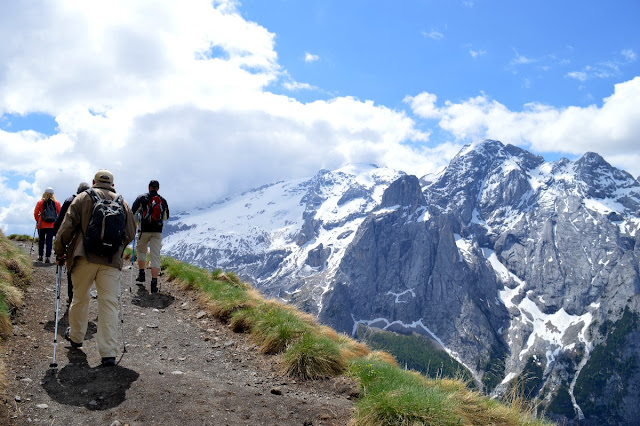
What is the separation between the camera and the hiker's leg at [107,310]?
30.3 feet

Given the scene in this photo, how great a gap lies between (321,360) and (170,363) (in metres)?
3.59

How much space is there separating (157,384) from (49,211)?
1518 centimetres

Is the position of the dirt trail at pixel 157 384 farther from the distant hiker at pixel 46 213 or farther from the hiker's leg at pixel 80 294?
the distant hiker at pixel 46 213

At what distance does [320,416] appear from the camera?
7621 millimetres

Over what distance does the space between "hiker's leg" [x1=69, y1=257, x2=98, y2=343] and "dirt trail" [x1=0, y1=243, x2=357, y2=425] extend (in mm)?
465

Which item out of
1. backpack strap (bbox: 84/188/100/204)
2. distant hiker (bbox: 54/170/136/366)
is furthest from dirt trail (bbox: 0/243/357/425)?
backpack strap (bbox: 84/188/100/204)

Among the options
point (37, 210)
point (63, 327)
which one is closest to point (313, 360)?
point (63, 327)

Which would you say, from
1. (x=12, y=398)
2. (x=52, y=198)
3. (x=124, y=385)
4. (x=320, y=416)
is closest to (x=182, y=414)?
(x=124, y=385)

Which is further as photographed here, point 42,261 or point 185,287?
point 42,261

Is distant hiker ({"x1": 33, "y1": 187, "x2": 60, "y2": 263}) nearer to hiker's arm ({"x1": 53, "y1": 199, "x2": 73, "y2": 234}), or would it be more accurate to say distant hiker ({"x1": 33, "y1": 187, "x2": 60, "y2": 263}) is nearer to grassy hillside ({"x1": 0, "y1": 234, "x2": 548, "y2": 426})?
grassy hillside ({"x1": 0, "y1": 234, "x2": 548, "y2": 426})

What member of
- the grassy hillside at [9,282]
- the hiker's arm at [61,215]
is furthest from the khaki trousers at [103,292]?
the hiker's arm at [61,215]

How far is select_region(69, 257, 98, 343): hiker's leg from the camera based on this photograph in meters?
9.41

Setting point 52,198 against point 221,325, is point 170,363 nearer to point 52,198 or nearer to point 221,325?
point 221,325

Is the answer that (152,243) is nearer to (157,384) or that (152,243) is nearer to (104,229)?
(104,229)
